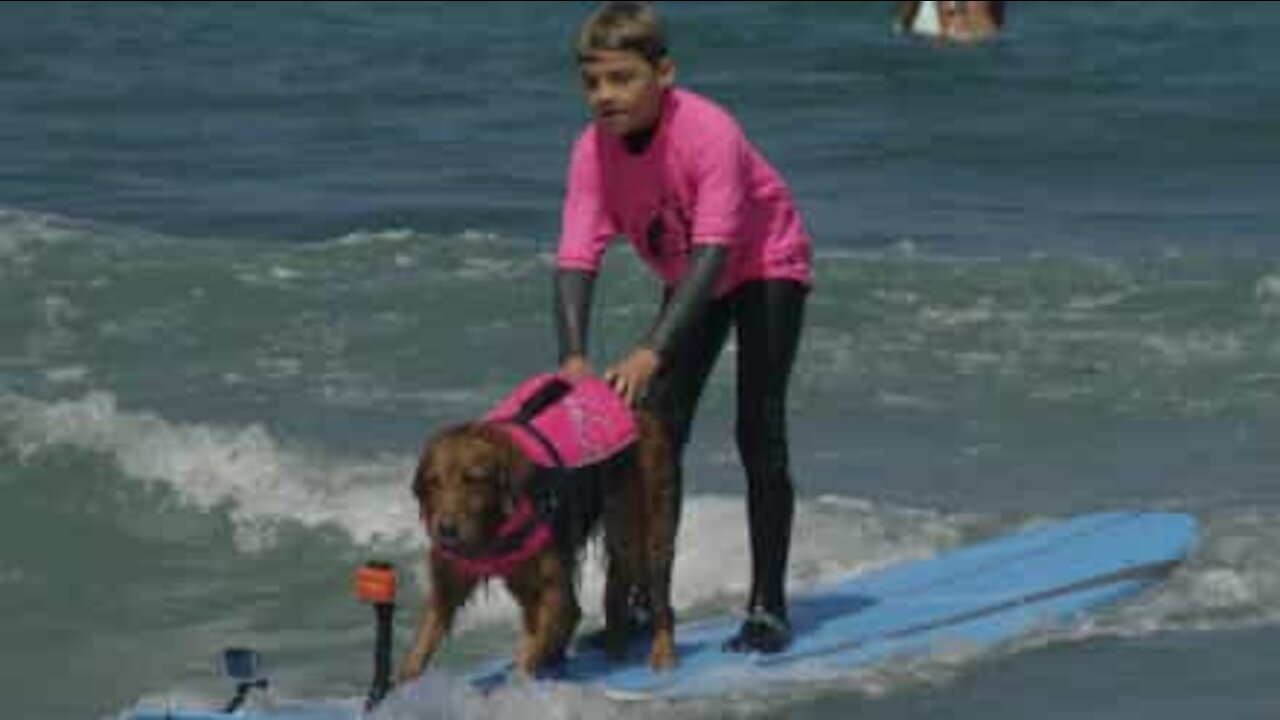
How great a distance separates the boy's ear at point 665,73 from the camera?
709cm

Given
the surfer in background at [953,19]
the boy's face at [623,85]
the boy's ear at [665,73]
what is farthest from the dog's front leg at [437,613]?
the surfer in background at [953,19]

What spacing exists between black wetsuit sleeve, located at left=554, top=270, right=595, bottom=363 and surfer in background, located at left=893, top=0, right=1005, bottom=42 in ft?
64.9

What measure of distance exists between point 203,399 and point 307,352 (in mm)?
1080

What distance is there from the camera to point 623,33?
7047 mm

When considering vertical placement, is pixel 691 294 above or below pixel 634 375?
above

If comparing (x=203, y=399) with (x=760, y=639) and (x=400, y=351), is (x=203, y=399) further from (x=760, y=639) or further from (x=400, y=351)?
(x=760, y=639)

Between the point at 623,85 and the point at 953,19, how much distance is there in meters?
20.4

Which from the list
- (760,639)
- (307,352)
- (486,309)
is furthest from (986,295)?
(760,639)

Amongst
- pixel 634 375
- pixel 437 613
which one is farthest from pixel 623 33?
pixel 437 613

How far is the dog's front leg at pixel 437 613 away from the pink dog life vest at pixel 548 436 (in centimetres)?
6

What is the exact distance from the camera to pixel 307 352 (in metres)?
13.3

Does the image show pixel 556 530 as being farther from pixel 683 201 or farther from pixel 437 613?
pixel 683 201

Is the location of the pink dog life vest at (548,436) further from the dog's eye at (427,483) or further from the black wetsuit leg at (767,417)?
the black wetsuit leg at (767,417)

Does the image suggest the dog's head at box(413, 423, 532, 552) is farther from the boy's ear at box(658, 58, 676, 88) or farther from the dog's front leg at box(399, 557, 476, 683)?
the boy's ear at box(658, 58, 676, 88)
